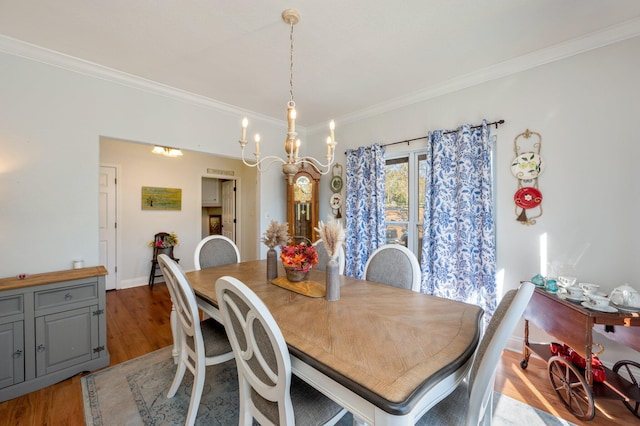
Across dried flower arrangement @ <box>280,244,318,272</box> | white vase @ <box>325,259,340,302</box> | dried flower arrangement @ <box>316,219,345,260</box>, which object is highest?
dried flower arrangement @ <box>316,219,345,260</box>

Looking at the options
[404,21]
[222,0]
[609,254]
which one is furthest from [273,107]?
[609,254]

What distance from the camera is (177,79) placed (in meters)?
2.73

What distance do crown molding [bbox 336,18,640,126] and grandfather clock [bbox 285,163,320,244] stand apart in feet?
4.46

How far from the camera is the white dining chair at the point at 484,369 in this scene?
92 centimetres

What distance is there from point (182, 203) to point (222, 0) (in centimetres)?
387

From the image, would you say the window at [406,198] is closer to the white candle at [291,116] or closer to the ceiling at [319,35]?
the ceiling at [319,35]

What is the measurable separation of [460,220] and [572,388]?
1.48 m

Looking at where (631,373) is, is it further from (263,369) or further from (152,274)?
(152,274)

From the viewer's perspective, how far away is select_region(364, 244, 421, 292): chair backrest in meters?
1.90

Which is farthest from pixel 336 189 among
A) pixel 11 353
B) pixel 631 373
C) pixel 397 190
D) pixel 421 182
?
pixel 11 353

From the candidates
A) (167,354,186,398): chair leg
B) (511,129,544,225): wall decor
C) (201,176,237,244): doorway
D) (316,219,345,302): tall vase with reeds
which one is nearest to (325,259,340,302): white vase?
(316,219,345,302): tall vase with reeds

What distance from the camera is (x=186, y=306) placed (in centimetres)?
153

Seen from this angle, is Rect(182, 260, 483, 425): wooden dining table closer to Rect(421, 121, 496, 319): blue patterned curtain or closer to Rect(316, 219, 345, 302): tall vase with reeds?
Rect(316, 219, 345, 302): tall vase with reeds

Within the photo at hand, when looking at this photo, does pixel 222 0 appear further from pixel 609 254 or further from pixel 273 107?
pixel 609 254
